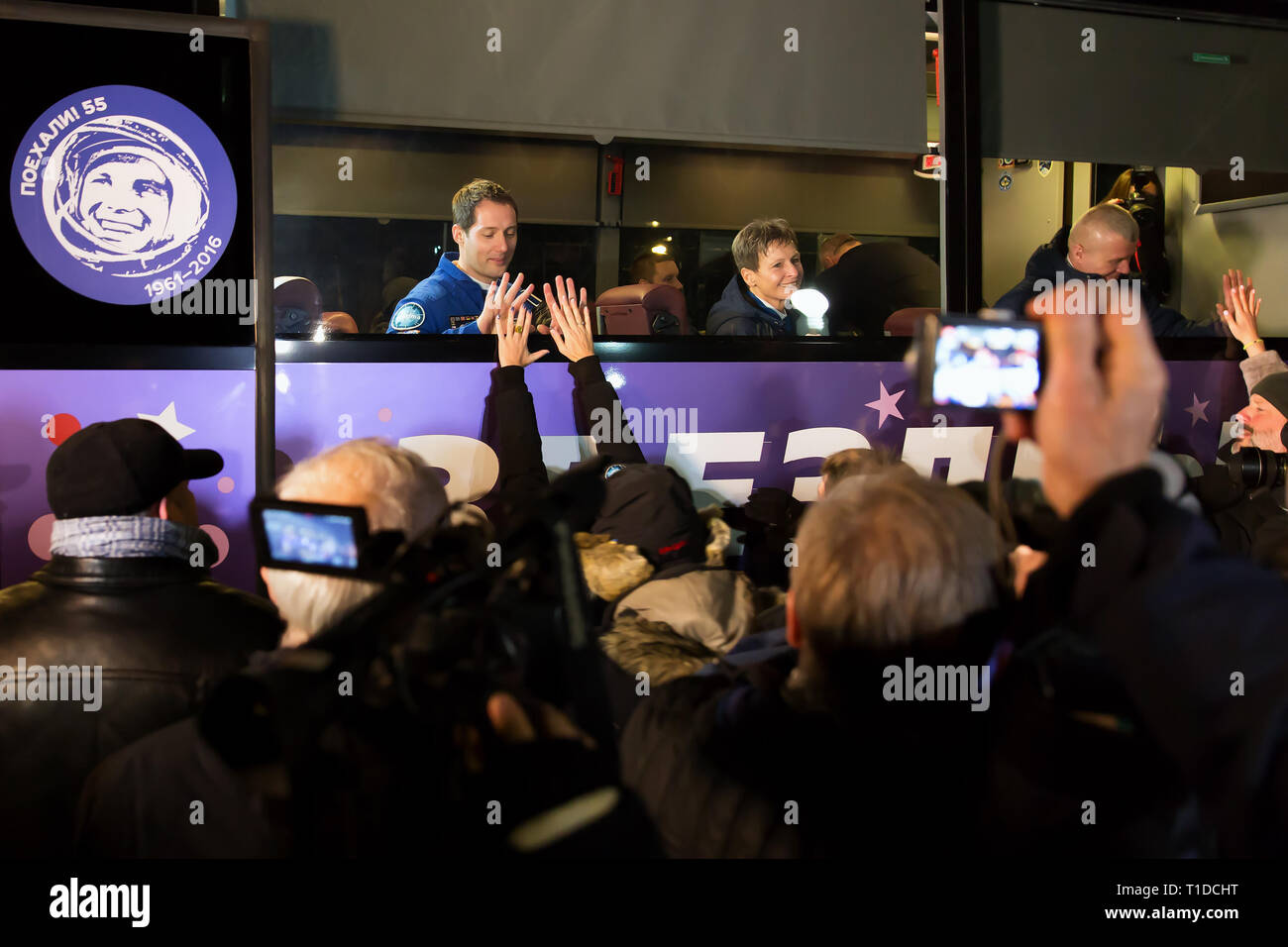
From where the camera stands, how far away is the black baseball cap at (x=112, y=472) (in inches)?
81.2

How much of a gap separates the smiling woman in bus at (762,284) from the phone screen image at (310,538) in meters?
2.80

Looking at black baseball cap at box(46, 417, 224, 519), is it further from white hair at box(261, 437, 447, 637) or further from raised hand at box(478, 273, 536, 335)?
raised hand at box(478, 273, 536, 335)

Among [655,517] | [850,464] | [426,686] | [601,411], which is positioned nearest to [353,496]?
[426,686]

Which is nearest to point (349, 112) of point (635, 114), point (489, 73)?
point (489, 73)

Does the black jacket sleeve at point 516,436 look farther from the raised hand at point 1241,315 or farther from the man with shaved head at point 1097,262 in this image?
the raised hand at point 1241,315

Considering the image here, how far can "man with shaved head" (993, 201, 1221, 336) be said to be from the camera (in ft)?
13.7

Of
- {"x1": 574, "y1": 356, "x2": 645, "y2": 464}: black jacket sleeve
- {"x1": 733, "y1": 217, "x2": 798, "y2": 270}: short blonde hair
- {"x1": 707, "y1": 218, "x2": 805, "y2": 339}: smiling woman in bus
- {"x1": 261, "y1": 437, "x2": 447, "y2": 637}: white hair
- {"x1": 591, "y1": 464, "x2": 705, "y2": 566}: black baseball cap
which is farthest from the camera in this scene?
{"x1": 733, "y1": 217, "x2": 798, "y2": 270}: short blonde hair

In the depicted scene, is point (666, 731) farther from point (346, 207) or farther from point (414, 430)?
point (346, 207)

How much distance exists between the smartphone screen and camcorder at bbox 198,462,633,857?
0.48 meters

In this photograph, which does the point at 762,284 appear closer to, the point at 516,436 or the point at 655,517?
the point at 516,436

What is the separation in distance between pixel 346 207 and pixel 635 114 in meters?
3.71

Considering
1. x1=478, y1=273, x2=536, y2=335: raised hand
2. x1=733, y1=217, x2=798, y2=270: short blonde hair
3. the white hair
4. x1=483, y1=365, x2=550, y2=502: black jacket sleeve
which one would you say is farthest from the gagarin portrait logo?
x1=733, y1=217, x2=798, y2=270: short blonde hair

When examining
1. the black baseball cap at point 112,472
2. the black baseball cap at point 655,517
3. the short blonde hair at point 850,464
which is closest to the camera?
the black baseball cap at point 112,472

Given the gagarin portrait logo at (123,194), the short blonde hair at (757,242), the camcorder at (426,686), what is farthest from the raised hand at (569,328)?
the camcorder at (426,686)
